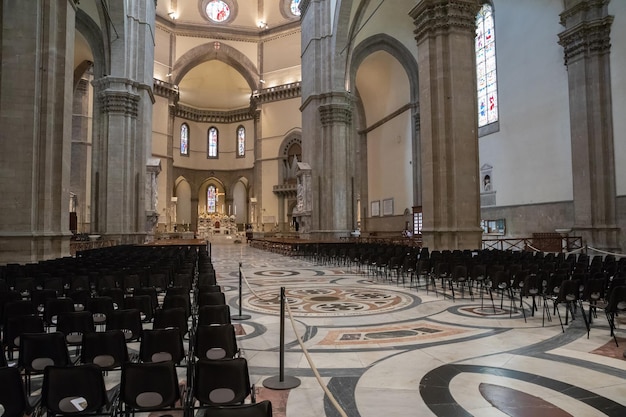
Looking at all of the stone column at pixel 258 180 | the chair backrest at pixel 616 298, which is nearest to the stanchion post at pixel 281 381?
the chair backrest at pixel 616 298

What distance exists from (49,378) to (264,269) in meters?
13.6

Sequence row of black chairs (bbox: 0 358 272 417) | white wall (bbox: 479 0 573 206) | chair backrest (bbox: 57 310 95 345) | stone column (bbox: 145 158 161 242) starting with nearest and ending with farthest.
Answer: row of black chairs (bbox: 0 358 272 417) → chair backrest (bbox: 57 310 95 345) → white wall (bbox: 479 0 573 206) → stone column (bbox: 145 158 161 242)

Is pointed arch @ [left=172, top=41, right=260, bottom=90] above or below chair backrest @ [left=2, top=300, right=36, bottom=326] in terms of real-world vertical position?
above

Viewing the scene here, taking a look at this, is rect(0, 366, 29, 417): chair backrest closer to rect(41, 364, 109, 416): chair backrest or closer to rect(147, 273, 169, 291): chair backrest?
rect(41, 364, 109, 416): chair backrest

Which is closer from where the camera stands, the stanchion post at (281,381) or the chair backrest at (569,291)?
the stanchion post at (281,381)

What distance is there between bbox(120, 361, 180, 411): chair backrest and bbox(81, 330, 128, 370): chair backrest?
2.95ft

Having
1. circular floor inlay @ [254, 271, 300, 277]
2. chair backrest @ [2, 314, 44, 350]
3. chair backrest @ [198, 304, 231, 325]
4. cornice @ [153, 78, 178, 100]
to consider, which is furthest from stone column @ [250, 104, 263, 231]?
chair backrest @ [2, 314, 44, 350]

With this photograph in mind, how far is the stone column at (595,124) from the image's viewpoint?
58.3 ft

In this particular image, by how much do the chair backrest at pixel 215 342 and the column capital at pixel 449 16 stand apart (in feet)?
47.2

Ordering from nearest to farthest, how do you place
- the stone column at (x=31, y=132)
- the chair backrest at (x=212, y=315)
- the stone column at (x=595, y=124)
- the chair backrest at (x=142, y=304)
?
the chair backrest at (x=212, y=315), the chair backrest at (x=142, y=304), the stone column at (x=31, y=132), the stone column at (x=595, y=124)

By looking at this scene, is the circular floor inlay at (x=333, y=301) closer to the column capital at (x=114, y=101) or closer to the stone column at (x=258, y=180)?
the column capital at (x=114, y=101)

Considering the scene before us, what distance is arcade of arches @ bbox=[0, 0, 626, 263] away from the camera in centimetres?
1283

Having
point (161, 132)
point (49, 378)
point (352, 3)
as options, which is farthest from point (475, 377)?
point (161, 132)

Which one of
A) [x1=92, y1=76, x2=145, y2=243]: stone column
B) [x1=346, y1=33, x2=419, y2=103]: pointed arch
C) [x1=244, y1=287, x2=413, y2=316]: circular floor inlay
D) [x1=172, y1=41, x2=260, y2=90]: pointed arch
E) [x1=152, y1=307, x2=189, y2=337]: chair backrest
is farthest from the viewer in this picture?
[x1=172, y1=41, x2=260, y2=90]: pointed arch
